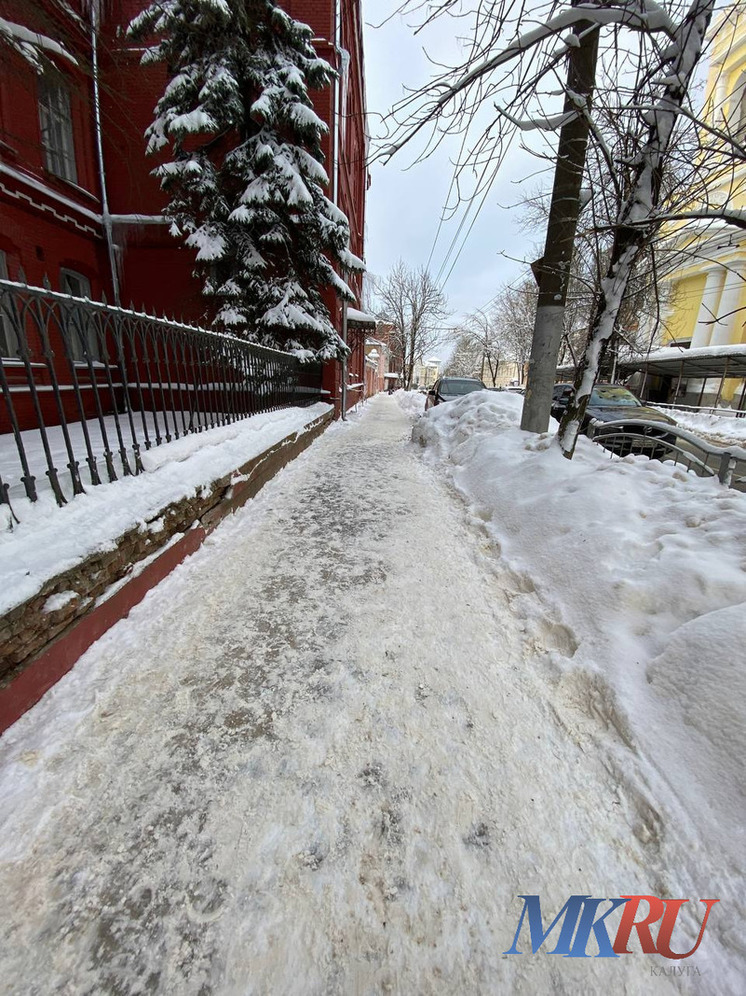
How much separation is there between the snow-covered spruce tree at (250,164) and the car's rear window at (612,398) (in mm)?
6580

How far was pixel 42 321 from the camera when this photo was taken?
2.18 m

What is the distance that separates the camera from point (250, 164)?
7.87 metres

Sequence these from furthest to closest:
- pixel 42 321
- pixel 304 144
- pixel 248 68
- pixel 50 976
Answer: pixel 304 144 → pixel 248 68 → pixel 42 321 → pixel 50 976

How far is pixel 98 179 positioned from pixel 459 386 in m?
10.4

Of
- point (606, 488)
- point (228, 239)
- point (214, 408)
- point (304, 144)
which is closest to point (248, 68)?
point (304, 144)

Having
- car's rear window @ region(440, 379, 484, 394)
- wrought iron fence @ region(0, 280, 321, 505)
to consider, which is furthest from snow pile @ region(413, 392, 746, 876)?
car's rear window @ region(440, 379, 484, 394)

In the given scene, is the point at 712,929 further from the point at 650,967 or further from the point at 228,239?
the point at 228,239

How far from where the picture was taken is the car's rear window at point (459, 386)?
40.6 feet

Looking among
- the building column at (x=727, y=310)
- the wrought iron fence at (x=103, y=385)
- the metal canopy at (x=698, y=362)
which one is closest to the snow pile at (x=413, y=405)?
the metal canopy at (x=698, y=362)

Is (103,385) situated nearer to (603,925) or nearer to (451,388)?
(451,388)

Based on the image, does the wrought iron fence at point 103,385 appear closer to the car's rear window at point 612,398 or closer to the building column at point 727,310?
the car's rear window at point 612,398

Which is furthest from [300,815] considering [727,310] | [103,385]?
[727,310]

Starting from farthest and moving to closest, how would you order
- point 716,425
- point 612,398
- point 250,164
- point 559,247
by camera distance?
point 716,425 < point 612,398 < point 250,164 < point 559,247

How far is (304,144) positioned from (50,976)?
11.5 metres
